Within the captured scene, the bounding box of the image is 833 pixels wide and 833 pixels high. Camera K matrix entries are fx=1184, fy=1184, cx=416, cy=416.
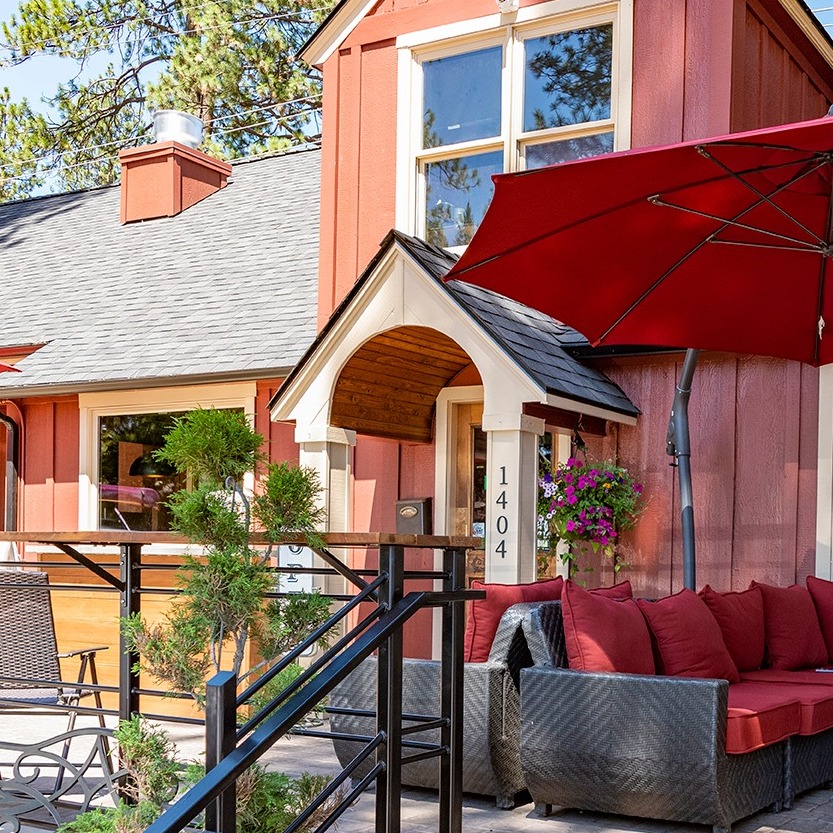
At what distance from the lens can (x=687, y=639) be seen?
18.7ft

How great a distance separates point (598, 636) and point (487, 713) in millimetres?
634

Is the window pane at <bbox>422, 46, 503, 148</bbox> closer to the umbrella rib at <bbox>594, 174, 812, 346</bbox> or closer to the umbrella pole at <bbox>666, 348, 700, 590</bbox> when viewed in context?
the umbrella pole at <bbox>666, 348, 700, 590</bbox>

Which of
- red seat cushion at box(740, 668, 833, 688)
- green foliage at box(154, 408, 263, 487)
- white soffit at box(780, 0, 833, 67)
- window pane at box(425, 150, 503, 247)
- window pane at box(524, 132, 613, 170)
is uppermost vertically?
white soffit at box(780, 0, 833, 67)

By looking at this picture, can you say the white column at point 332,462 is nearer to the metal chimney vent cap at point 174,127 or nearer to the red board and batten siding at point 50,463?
the red board and batten siding at point 50,463

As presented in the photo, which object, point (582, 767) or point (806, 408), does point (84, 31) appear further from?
point (582, 767)

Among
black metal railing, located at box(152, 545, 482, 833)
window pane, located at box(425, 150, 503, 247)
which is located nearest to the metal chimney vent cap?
window pane, located at box(425, 150, 503, 247)

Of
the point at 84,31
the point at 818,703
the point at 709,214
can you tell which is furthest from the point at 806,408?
the point at 84,31

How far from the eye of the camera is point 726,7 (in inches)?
303

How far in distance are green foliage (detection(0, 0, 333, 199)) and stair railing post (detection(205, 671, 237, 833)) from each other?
59.7 ft

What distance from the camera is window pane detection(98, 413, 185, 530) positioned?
9961mm

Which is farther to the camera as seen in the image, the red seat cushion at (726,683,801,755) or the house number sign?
the house number sign

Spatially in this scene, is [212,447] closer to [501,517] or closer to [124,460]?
[501,517]

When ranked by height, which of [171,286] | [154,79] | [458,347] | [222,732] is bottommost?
[222,732]

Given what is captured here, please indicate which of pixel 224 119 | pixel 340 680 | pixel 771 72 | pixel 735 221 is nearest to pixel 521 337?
pixel 735 221
